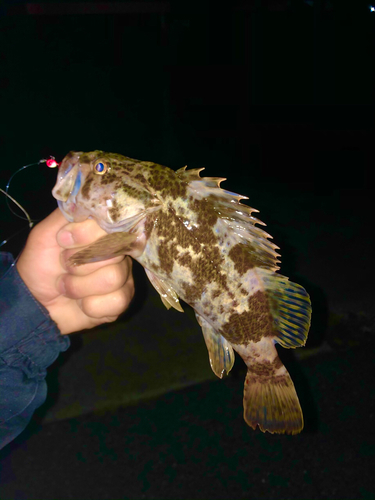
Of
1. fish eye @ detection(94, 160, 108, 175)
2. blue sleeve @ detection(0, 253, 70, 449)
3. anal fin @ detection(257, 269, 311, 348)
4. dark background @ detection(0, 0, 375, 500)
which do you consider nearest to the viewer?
anal fin @ detection(257, 269, 311, 348)

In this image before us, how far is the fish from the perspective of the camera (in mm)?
2025

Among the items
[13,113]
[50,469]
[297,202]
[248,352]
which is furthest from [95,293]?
[13,113]

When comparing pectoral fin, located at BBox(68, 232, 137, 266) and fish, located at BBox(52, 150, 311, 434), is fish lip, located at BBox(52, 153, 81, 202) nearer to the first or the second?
fish, located at BBox(52, 150, 311, 434)

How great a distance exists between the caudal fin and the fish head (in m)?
1.10

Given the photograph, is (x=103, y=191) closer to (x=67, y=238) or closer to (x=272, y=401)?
(x=67, y=238)

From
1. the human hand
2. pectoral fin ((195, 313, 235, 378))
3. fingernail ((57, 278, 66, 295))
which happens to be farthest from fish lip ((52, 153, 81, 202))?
pectoral fin ((195, 313, 235, 378))

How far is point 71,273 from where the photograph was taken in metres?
2.33

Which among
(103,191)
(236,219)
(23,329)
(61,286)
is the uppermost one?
(103,191)

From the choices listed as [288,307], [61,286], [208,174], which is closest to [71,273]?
[61,286]

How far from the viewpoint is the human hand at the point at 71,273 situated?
222cm

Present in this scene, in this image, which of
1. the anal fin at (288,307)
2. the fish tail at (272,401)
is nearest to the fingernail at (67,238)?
the anal fin at (288,307)

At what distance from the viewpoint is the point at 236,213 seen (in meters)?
2.05

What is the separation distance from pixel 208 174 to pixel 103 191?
6.74 metres

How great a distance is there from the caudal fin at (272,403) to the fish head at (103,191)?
1101mm
